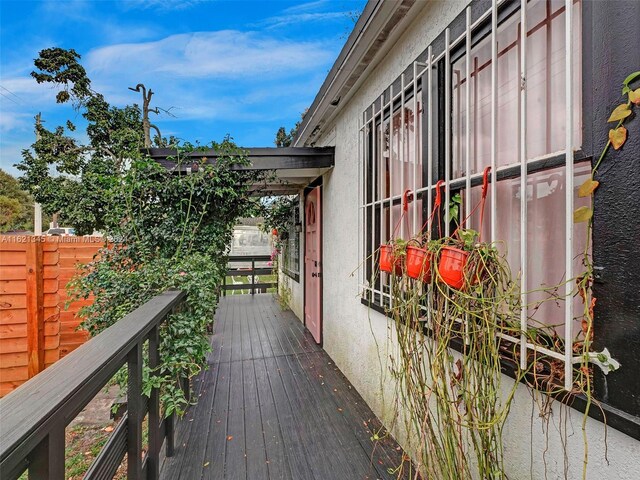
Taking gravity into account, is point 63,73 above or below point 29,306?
above

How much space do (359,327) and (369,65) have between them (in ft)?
7.23

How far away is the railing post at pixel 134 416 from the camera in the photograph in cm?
141

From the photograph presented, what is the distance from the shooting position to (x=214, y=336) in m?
4.57

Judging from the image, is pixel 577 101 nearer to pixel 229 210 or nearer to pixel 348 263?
pixel 348 263

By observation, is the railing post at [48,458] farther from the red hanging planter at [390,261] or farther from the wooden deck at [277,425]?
the wooden deck at [277,425]

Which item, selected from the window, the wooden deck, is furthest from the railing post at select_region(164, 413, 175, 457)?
the window

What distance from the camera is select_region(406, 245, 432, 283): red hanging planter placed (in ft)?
4.15

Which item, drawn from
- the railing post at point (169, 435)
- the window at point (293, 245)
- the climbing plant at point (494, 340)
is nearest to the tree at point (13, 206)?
the window at point (293, 245)

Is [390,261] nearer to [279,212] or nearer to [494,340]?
[494,340]

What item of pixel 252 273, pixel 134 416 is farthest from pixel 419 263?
pixel 252 273

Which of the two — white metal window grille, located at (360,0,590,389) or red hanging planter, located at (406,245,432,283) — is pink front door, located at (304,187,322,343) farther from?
red hanging planter, located at (406,245,432,283)

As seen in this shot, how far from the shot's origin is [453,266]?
43.4 inches

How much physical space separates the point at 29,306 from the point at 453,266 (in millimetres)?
4237

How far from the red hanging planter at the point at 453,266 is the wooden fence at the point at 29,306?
364cm
